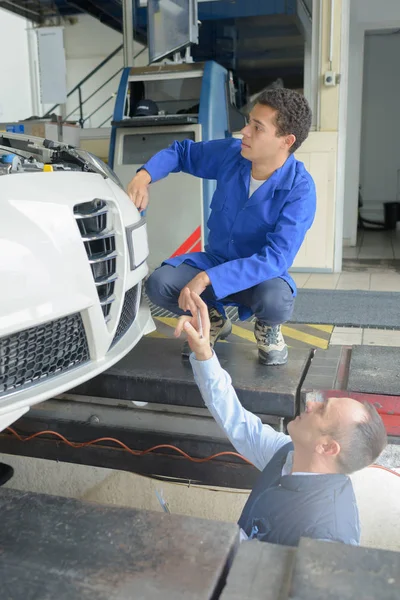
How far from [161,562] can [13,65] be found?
9.96m

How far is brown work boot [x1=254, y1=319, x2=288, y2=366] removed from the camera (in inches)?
95.3

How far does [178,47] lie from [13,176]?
3682 millimetres

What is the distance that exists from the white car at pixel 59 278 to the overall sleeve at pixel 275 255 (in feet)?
1.06

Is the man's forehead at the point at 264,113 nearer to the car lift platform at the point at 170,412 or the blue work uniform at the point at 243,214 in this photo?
the blue work uniform at the point at 243,214

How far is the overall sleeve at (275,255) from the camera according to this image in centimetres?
207

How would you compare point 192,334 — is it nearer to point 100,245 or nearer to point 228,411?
point 228,411

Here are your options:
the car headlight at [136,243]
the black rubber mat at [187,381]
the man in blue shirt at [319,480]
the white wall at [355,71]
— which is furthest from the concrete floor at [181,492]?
the white wall at [355,71]

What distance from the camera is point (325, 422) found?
1.47m

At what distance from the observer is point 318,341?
10.4 ft

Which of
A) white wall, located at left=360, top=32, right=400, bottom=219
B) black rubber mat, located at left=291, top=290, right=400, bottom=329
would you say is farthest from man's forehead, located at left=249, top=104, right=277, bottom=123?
white wall, located at left=360, top=32, right=400, bottom=219

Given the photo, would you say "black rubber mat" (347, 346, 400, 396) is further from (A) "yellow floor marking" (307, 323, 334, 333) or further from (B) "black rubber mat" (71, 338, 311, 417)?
(A) "yellow floor marking" (307, 323, 334, 333)

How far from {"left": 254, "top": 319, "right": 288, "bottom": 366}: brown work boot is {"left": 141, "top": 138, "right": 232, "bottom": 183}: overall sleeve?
71cm

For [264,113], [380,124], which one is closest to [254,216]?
[264,113]

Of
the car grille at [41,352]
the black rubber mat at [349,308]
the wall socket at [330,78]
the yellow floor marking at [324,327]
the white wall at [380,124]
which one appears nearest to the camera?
the car grille at [41,352]
